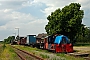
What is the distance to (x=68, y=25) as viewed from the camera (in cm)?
6106

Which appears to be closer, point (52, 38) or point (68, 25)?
point (52, 38)

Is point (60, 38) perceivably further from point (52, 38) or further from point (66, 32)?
point (66, 32)

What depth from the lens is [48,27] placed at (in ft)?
226

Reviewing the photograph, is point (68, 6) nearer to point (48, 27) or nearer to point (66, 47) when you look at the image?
point (48, 27)

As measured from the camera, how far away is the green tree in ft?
200

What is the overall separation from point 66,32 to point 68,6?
9.22 meters

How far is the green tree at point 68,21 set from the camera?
60.9 m

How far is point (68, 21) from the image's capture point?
61562 millimetres

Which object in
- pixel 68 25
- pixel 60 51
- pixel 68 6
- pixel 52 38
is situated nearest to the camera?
pixel 60 51

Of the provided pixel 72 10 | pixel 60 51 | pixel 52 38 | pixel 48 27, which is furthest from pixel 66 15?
pixel 60 51

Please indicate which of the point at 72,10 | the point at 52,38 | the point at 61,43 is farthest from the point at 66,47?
the point at 72,10

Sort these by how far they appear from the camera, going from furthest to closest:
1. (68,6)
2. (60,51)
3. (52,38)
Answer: (68,6)
(52,38)
(60,51)

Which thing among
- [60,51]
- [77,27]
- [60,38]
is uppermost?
[77,27]

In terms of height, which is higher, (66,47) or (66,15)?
(66,15)
